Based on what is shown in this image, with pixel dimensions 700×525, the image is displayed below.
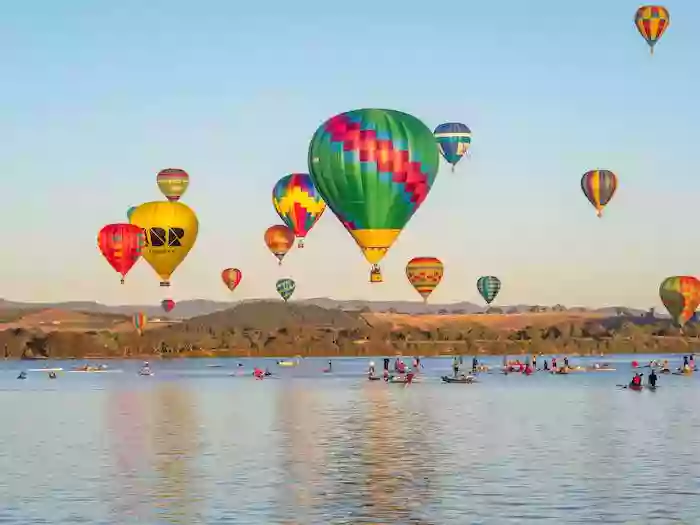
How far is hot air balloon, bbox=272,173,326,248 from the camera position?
154 meters

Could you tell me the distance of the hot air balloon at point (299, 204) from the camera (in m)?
154

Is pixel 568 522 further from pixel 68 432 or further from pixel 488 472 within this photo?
pixel 68 432

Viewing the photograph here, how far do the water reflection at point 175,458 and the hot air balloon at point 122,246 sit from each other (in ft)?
57.0

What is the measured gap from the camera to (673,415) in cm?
11356

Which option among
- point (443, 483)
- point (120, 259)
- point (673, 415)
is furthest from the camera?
point (120, 259)

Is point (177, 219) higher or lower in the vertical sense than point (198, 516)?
higher

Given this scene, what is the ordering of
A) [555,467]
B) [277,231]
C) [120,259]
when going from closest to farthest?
[555,467] → [120,259] → [277,231]

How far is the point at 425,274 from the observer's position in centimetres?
17825

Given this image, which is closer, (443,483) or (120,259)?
(443,483)

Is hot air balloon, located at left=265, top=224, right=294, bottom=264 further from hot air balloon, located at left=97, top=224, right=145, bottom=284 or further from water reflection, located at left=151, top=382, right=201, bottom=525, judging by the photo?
water reflection, located at left=151, top=382, right=201, bottom=525

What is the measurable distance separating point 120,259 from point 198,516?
103103 mm

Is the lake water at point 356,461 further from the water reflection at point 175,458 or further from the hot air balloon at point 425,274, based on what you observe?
the hot air balloon at point 425,274

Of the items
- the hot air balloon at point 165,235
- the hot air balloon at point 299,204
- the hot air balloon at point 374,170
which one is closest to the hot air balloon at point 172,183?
the hot air balloon at point 165,235

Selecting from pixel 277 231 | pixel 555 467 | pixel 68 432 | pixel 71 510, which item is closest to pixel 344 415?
pixel 68 432
